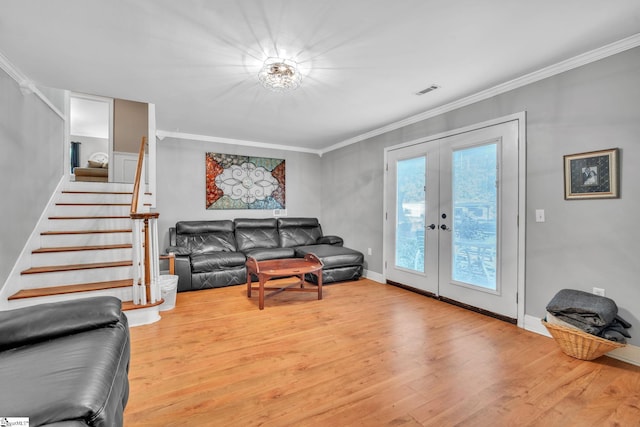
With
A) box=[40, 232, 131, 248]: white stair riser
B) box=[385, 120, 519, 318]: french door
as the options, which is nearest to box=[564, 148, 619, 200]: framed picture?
box=[385, 120, 519, 318]: french door

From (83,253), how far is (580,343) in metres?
4.63

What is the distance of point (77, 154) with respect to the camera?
21.7 feet

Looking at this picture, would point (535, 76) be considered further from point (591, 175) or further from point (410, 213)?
point (410, 213)

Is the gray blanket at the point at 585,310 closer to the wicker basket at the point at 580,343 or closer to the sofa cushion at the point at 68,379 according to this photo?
the wicker basket at the point at 580,343

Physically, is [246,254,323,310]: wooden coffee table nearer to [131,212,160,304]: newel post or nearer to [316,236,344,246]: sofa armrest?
[131,212,160,304]: newel post

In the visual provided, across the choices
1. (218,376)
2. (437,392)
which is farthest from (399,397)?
(218,376)

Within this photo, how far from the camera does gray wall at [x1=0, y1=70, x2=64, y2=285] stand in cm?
251

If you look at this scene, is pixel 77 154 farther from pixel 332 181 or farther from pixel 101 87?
pixel 332 181

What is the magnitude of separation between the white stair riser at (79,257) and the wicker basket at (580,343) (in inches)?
166

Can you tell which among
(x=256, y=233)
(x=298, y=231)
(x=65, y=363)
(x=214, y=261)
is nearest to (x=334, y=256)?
(x=298, y=231)

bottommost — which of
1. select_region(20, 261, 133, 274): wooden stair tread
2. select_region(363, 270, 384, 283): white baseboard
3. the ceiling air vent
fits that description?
select_region(363, 270, 384, 283): white baseboard

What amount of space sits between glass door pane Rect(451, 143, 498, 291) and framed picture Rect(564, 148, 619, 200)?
620 millimetres

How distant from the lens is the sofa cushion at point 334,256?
428cm

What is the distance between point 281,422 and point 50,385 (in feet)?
3.34
